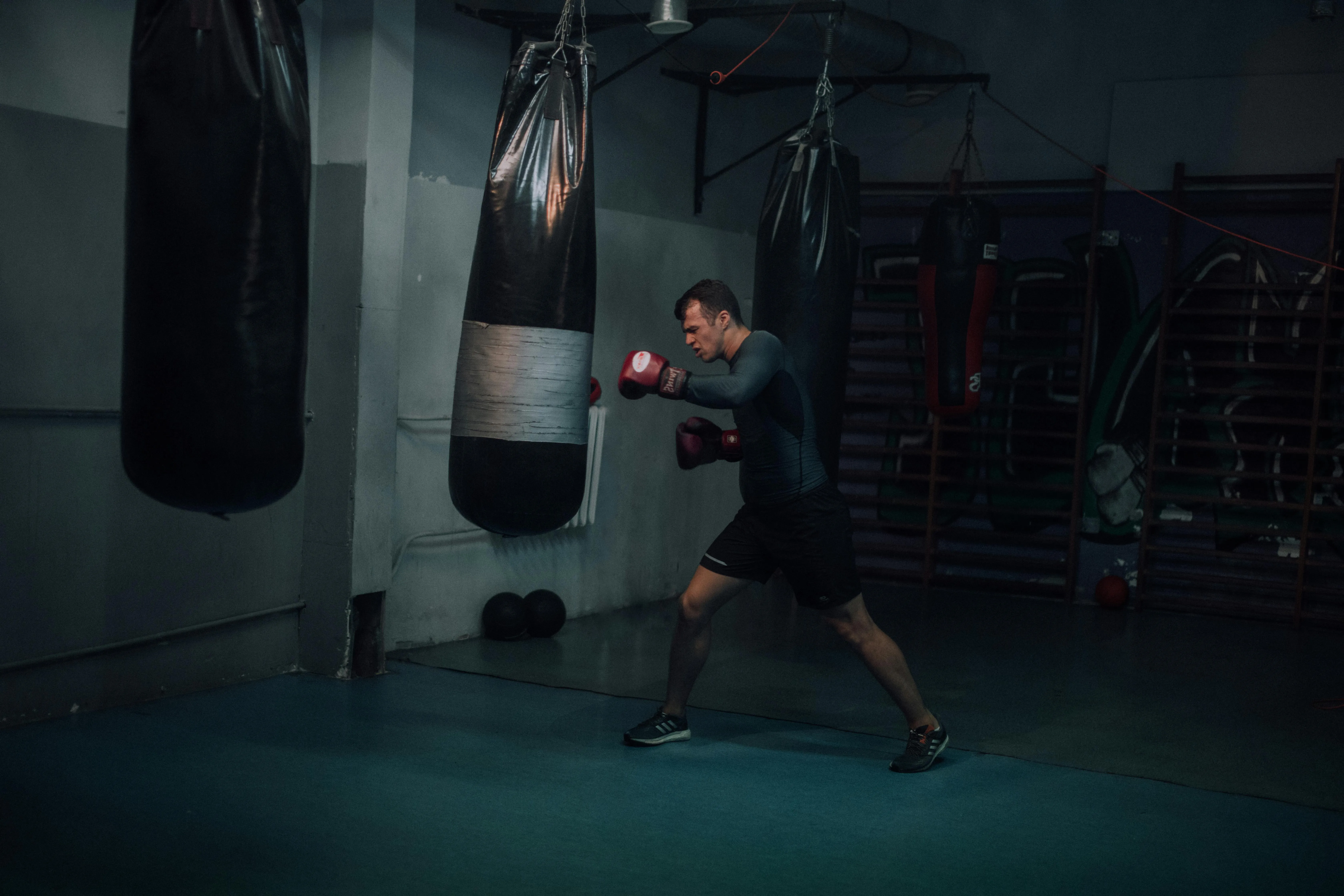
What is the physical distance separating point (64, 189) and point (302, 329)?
151 cm

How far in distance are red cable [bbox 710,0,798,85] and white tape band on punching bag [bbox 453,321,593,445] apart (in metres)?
2.16

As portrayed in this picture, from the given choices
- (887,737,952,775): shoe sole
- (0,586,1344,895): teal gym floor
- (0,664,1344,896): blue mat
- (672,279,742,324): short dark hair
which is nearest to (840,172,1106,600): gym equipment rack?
(0,586,1344,895): teal gym floor

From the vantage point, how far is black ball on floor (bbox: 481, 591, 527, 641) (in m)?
5.15

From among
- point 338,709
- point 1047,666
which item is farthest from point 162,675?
point 1047,666

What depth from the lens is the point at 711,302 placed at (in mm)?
3570

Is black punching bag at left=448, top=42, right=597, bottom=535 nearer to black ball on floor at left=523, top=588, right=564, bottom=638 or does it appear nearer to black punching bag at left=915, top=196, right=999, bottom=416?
black ball on floor at left=523, top=588, right=564, bottom=638

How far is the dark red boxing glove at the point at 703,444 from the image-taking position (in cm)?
367

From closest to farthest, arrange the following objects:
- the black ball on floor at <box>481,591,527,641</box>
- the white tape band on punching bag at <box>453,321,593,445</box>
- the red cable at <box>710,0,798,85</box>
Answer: the white tape band on punching bag at <box>453,321,593,445</box> < the red cable at <box>710,0,798,85</box> < the black ball on floor at <box>481,591,527,641</box>

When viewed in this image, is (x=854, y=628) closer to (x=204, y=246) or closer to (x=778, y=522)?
(x=778, y=522)

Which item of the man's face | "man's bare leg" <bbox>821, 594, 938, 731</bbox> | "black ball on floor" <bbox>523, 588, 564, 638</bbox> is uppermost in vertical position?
the man's face

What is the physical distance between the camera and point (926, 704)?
14.6 feet

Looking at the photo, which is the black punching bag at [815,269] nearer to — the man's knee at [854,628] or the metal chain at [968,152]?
the man's knee at [854,628]

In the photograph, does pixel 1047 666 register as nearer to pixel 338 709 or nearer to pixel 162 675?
pixel 338 709

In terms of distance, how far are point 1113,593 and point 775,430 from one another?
3793mm
